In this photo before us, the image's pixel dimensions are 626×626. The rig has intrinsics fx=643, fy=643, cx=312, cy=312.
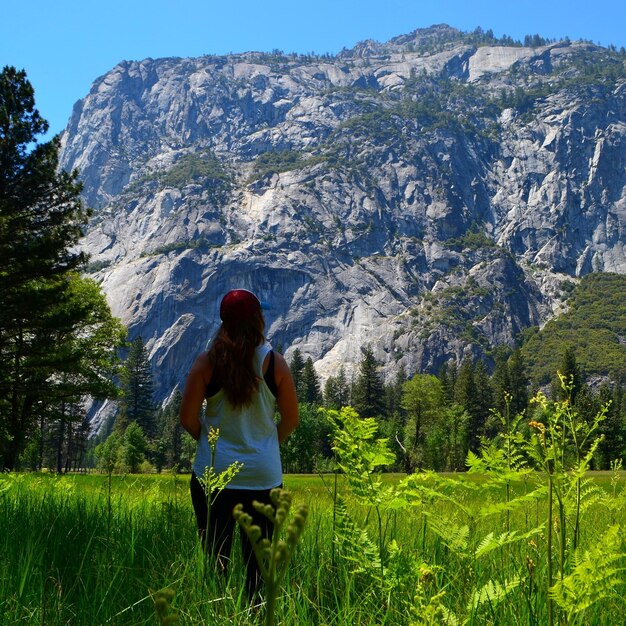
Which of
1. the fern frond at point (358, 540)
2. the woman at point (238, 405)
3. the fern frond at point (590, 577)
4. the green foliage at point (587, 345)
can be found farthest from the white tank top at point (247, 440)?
the green foliage at point (587, 345)

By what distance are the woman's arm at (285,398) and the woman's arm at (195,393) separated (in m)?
0.44

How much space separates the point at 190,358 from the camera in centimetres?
19538

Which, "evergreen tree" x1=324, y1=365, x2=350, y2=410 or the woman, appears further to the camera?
"evergreen tree" x1=324, y1=365, x2=350, y2=410

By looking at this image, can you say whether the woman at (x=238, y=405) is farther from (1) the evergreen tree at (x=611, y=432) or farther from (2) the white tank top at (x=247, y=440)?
(1) the evergreen tree at (x=611, y=432)

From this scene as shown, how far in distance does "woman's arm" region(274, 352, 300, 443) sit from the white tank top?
0.07 metres

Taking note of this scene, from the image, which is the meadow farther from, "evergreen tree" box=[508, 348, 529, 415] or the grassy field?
"evergreen tree" box=[508, 348, 529, 415]

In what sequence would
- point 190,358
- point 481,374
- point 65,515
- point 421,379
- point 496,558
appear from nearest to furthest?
point 496,558 → point 65,515 → point 421,379 → point 481,374 → point 190,358

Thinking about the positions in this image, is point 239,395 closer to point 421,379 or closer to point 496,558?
point 496,558

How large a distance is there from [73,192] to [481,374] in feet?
247

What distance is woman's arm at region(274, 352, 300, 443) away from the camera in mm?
4031

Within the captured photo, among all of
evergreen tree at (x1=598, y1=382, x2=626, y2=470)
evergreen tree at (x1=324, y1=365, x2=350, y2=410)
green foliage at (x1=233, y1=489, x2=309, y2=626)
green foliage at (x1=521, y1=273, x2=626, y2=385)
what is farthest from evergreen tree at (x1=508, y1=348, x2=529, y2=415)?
green foliage at (x1=233, y1=489, x2=309, y2=626)

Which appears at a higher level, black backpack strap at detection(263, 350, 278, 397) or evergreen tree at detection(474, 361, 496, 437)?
black backpack strap at detection(263, 350, 278, 397)

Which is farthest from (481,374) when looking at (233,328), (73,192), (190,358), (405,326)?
(190,358)

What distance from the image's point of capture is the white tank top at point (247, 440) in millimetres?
3848
